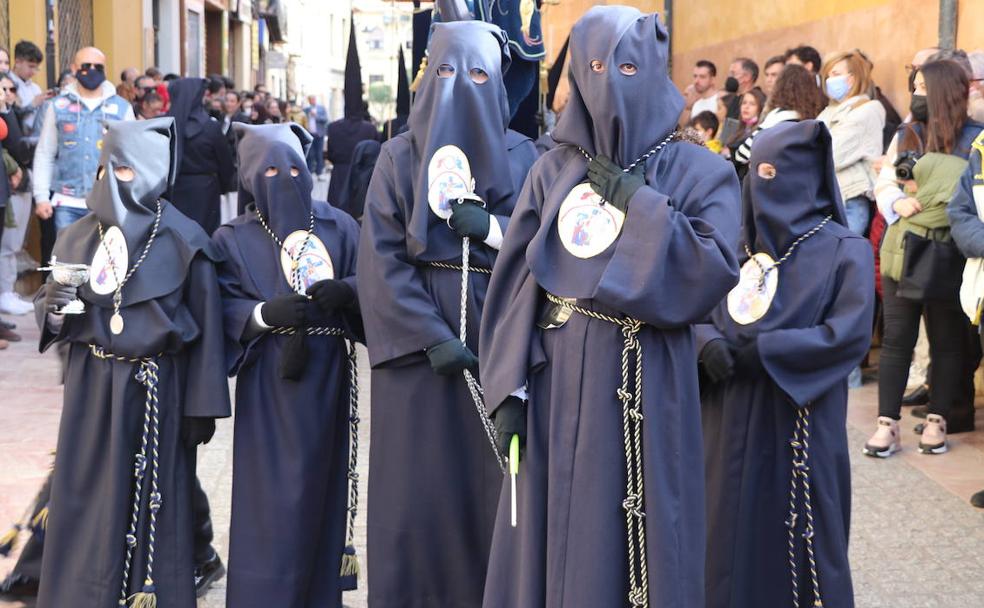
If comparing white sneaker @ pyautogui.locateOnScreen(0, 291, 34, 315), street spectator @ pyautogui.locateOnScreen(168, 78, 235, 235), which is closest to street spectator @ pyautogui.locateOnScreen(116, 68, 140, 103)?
street spectator @ pyautogui.locateOnScreen(168, 78, 235, 235)

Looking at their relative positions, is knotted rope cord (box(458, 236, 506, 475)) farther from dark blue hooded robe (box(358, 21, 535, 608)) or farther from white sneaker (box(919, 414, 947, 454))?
white sneaker (box(919, 414, 947, 454))

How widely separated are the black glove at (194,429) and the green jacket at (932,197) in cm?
415

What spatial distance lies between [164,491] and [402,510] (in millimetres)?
831

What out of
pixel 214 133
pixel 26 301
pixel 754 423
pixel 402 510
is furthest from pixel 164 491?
pixel 26 301

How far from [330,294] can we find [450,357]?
1.73ft

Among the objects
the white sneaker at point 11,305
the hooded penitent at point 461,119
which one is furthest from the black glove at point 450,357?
the white sneaker at point 11,305

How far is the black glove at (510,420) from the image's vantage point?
12.7 ft

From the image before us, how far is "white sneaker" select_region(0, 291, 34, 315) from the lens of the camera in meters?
11.8

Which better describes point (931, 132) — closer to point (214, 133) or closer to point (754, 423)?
point (754, 423)

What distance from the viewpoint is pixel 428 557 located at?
479 cm

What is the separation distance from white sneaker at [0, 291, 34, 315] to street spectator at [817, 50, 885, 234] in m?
7.13

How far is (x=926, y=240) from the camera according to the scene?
7215 millimetres

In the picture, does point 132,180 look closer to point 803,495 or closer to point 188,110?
point 803,495

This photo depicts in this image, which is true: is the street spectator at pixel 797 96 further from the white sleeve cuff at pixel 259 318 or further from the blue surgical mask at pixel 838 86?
the white sleeve cuff at pixel 259 318
